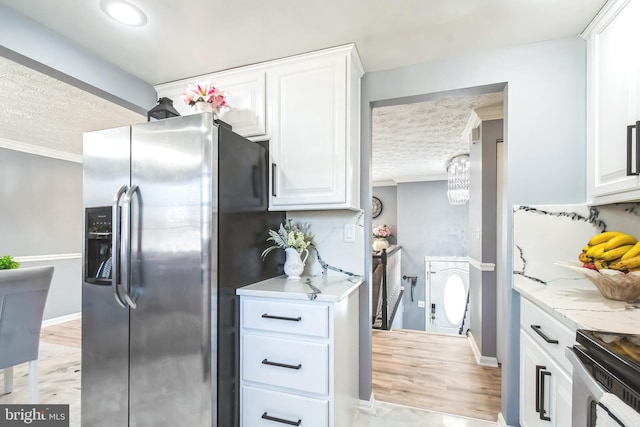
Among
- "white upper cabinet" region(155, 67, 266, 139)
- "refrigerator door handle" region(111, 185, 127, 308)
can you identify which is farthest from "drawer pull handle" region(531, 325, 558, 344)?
"refrigerator door handle" region(111, 185, 127, 308)

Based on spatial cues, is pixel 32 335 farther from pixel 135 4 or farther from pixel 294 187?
pixel 135 4

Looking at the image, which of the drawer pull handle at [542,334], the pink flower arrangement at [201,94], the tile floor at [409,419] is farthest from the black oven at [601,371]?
the pink flower arrangement at [201,94]

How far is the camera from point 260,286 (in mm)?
1639

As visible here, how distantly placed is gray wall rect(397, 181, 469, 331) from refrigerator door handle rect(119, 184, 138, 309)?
231 inches

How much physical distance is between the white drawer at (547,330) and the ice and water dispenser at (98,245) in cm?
209

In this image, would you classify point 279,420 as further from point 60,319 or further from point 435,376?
point 60,319

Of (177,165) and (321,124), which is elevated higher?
(321,124)

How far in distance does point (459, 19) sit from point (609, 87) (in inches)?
31.1

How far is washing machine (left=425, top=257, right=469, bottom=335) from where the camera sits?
553 centimetres

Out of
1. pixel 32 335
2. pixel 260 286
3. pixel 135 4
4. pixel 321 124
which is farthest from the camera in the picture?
pixel 32 335

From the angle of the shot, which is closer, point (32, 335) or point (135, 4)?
point (135, 4)

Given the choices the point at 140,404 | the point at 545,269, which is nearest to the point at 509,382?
the point at 545,269

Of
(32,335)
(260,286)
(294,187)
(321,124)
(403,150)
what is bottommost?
(32,335)

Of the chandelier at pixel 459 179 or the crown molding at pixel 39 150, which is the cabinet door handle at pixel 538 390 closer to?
the chandelier at pixel 459 179
